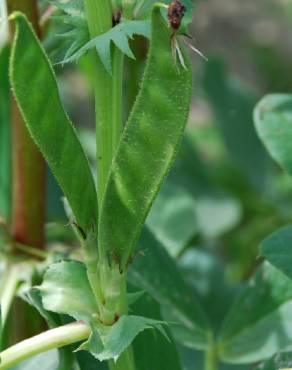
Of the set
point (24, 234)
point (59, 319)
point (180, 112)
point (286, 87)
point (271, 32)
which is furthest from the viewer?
point (271, 32)

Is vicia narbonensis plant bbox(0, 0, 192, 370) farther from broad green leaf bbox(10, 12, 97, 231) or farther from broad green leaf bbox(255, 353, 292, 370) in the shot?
broad green leaf bbox(255, 353, 292, 370)

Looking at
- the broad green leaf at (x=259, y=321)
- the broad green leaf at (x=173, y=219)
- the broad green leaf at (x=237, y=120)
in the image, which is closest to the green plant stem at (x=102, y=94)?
the broad green leaf at (x=259, y=321)

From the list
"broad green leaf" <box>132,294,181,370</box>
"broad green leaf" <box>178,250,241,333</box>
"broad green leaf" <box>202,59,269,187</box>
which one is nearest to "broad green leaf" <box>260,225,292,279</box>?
"broad green leaf" <box>132,294,181,370</box>

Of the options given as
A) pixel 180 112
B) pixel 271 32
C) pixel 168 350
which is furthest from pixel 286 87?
pixel 180 112

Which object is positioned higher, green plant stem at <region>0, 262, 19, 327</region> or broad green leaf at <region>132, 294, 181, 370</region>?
green plant stem at <region>0, 262, 19, 327</region>

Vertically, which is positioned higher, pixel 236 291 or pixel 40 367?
pixel 40 367

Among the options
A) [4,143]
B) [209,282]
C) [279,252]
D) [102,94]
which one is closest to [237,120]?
[209,282]

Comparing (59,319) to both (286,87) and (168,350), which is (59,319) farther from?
(286,87)

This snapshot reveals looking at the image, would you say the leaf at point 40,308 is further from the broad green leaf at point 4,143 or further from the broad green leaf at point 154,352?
the broad green leaf at point 4,143
